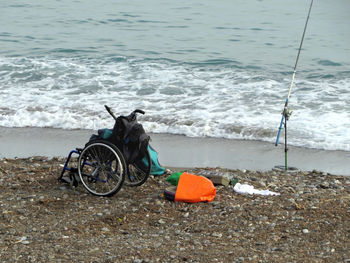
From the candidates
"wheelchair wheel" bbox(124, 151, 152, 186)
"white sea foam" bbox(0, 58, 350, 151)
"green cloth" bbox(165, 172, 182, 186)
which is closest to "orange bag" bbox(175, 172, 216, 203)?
"green cloth" bbox(165, 172, 182, 186)

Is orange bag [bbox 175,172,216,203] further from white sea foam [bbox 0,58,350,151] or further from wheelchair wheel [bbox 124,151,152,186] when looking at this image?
white sea foam [bbox 0,58,350,151]

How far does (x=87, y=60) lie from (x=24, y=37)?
459 centimetres

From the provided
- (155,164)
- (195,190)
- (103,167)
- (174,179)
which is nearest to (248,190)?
(195,190)

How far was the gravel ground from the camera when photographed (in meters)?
4.42

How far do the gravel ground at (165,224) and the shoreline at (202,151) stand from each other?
1355 mm

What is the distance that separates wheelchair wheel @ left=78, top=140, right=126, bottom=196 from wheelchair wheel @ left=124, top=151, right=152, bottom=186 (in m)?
0.16

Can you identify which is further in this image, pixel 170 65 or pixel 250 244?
pixel 170 65

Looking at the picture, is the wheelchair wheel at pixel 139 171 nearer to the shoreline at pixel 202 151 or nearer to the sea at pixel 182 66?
the shoreline at pixel 202 151

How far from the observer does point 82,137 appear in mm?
9195

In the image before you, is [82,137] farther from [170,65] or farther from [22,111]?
[170,65]

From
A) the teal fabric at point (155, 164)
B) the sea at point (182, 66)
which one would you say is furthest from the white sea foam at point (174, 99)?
the teal fabric at point (155, 164)

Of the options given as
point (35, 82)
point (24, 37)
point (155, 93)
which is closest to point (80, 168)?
point (155, 93)

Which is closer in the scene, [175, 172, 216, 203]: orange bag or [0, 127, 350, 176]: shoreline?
[175, 172, 216, 203]: orange bag

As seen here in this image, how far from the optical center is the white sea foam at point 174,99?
9633 mm
